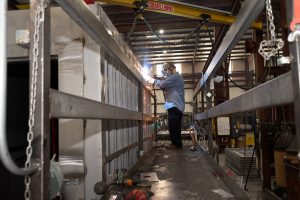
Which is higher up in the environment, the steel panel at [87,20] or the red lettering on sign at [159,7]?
the red lettering on sign at [159,7]

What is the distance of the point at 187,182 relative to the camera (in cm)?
264

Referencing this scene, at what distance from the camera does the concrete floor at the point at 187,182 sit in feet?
7.26

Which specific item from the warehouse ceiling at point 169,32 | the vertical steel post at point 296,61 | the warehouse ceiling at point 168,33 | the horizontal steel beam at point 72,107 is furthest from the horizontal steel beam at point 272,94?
the warehouse ceiling at point 168,33

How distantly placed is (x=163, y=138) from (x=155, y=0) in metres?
5.22

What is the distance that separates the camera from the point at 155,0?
365 centimetres

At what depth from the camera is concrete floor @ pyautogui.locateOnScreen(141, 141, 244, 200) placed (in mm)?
2213

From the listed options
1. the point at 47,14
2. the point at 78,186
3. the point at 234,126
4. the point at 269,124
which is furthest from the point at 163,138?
the point at 47,14

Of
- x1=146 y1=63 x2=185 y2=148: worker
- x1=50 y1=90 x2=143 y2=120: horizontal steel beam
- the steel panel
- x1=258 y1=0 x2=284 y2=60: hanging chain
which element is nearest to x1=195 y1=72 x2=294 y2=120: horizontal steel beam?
x1=258 y1=0 x2=284 y2=60: hanging chain

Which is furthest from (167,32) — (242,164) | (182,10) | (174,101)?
(242,164)

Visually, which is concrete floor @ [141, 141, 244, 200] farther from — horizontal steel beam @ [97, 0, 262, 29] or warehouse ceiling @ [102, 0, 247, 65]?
horizontal steel beam @ [97, 0, 262, 29]

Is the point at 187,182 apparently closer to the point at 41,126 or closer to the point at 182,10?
the point at 41,126

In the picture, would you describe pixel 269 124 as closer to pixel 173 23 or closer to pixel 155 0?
pixel 155 0

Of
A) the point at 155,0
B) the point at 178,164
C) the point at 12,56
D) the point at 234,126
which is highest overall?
the point at 155,0

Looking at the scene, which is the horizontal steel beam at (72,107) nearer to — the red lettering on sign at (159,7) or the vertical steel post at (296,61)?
the vertical steel post at (296,61)
